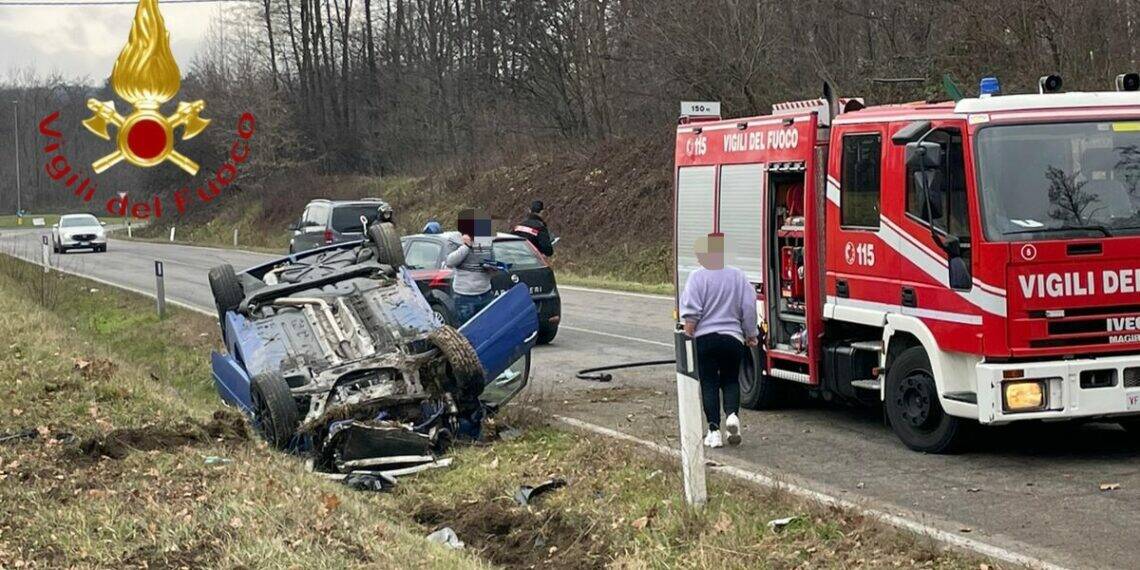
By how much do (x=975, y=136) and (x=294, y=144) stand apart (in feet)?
181

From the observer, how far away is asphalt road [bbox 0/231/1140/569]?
725cm

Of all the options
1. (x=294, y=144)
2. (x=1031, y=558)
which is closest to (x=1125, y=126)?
(x=1031, y=558)

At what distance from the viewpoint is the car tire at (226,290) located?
480 inches

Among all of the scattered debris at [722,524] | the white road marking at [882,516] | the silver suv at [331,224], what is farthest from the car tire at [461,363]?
the silver suv at [331,224]

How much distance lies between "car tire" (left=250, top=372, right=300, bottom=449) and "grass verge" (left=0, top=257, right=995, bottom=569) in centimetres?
16

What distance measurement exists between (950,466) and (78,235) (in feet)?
149

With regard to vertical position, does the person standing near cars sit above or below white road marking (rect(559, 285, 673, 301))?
above

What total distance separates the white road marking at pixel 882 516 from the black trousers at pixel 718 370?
47 cm

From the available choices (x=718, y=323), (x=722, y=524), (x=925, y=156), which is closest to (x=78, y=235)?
(x=718, y=323)

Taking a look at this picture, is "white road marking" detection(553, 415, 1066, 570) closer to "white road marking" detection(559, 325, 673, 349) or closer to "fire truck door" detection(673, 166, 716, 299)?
"fire truck door" detection(673, 166, 716, 299)

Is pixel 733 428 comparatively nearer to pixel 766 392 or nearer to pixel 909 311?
pixel 909 311

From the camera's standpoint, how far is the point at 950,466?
9.12 metres

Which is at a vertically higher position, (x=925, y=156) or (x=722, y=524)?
(x=925, y=156)

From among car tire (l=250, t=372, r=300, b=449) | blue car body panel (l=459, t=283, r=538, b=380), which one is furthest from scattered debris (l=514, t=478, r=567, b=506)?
car tire (l=250, t=372, r=300, b=449)
